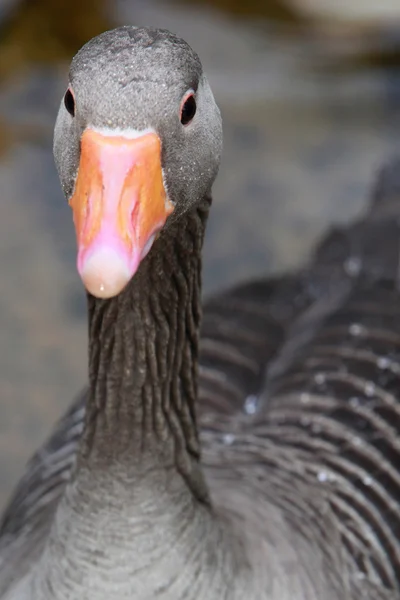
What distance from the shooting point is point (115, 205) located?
1.69 m

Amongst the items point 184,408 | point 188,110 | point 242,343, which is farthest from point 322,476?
point 188,110

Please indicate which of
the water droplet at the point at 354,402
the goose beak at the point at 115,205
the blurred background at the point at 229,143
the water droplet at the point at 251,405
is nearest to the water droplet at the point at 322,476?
the water droplet at the point at 354,402

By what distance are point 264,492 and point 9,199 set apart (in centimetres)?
291

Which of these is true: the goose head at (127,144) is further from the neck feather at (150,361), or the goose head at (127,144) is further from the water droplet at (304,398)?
the water droplet at (304,398)

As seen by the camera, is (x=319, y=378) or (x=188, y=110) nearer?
(x=188, y=110)

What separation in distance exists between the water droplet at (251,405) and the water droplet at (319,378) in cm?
19

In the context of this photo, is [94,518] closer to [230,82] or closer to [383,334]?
[383,334]

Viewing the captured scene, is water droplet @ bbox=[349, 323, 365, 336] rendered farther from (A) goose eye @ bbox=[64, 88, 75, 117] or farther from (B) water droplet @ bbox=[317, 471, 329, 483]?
(A) goose eye @ bbox=[64, 88, 75, 117]

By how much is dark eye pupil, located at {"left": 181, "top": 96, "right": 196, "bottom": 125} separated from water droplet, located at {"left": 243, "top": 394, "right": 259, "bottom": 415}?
1295 millimetres

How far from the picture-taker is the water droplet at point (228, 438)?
9.33ft

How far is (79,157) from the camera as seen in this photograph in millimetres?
1827

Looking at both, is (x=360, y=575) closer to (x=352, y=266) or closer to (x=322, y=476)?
(x=322, y=476)

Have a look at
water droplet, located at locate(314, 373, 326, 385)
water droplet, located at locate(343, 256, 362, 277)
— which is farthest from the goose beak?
water droplet, located at locate(343, 256, 362, 277)

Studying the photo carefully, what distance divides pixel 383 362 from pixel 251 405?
398 mm
